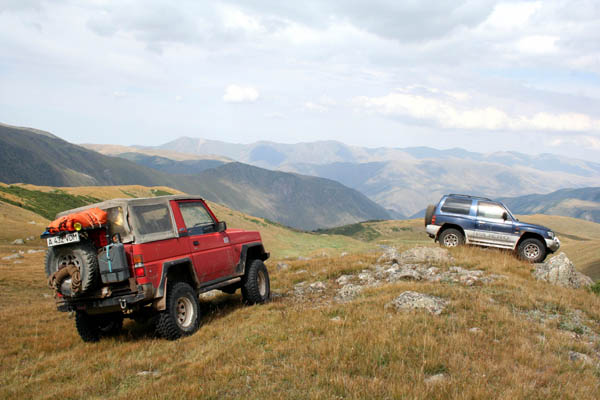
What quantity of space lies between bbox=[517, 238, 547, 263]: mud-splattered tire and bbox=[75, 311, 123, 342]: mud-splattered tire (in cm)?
1365

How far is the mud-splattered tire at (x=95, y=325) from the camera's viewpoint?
7.98m

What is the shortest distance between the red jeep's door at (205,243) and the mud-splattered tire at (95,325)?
6.06 feet

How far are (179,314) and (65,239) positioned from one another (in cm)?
256

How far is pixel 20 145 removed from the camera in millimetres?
188125

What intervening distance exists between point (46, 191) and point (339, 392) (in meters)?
62.7

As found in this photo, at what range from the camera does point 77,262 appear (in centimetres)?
704

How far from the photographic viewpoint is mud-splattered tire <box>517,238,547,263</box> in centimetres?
1476

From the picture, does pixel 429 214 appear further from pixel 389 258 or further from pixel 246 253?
pixel 246 253

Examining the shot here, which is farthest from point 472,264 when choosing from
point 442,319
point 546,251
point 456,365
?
point 456,365

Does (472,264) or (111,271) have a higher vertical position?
(111,271)

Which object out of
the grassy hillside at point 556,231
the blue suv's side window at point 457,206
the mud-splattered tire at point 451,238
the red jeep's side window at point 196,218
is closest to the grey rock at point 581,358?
the red jeep's side window at point 196,218

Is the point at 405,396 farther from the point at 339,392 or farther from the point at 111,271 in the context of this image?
the point at 111,271

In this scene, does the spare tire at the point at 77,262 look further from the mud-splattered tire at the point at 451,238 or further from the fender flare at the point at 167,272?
the mud-splattered tire at the point at 451,238

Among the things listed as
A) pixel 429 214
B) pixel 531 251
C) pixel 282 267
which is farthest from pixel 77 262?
pixel 531 251
